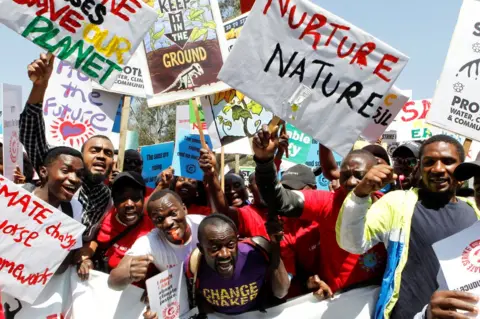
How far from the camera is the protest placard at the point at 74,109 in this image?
5570 millimetres

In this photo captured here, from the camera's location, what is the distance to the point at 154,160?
6031 mm

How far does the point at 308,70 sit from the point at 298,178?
53.0 inches

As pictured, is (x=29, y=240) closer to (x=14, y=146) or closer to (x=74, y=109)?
(x=14, y=146)

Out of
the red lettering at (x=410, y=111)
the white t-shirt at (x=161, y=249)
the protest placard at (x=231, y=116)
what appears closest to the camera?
the white t-shirt at (x=161, y=249)

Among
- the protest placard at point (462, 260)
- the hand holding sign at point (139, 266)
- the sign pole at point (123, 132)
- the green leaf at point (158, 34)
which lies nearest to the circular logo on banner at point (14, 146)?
the sign pole at point (123, 132)

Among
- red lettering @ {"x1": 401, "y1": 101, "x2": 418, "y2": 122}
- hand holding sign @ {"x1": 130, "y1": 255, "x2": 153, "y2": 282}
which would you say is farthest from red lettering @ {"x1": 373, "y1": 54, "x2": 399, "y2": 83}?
red lettering @ {"x1": 401, "y1": 101, "x2": 418, "y2": 122}

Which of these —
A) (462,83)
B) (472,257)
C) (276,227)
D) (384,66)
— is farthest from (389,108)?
(472,257)

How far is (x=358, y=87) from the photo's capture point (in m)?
3.15

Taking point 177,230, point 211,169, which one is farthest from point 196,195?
point 177,230

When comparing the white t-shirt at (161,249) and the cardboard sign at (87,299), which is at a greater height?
the white t-shirt at (161,249)

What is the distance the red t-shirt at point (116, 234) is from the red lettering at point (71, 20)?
4.54ft

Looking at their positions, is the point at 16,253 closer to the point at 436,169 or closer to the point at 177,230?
the point at 177,230

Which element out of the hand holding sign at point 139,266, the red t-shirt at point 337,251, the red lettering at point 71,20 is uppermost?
the red lettering at point 71,20

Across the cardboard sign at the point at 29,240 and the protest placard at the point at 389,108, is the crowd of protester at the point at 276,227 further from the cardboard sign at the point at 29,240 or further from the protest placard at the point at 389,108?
the protest placard at the point at 389,108
